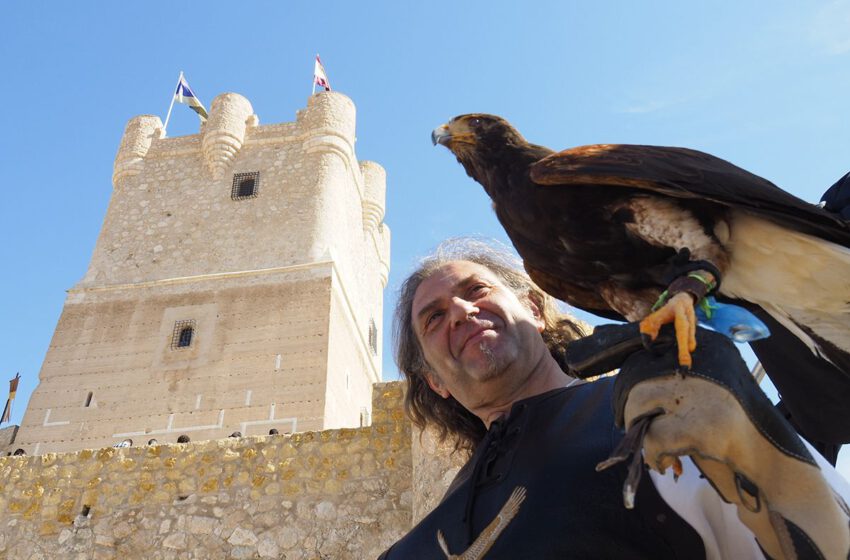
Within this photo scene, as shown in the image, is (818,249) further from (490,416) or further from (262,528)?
(262,528)

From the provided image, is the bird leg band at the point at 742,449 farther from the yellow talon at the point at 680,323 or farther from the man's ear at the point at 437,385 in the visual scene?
the man's ear at the point at 437,385

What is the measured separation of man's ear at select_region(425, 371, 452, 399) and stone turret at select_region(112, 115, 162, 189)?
16433 millimetres

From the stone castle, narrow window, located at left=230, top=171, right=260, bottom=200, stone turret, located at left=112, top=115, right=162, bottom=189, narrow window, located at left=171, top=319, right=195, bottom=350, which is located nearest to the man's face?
the stone castle

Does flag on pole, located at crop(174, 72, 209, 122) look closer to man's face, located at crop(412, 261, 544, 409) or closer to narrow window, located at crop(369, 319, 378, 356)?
narrow window, located at crop(369, 319, 378, 356)

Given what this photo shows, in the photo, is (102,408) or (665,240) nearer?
(665,240)

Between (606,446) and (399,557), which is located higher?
(606,446)

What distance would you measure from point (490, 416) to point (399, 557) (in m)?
0.56

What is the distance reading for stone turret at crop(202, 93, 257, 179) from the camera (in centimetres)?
1698

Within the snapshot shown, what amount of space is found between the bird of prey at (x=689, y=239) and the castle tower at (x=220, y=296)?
11.2 metres

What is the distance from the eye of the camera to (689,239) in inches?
81.9

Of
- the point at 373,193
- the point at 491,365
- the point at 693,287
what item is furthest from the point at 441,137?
the point at 373,193

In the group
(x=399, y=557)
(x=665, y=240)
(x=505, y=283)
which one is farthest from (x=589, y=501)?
(x=505, y=283)

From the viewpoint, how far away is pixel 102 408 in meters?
13.9

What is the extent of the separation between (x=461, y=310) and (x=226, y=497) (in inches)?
176
